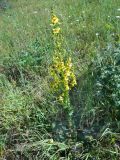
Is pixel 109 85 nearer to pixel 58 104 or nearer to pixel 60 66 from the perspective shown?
pixel 60 66

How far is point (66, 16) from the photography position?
18.6 feet

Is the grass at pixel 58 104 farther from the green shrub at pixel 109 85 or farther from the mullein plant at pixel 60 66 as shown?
the mullein plant at pixel 60 66

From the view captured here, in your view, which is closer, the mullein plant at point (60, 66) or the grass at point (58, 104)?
the mullein plant at point (60, 66)

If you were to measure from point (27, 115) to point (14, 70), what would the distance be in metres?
1.18

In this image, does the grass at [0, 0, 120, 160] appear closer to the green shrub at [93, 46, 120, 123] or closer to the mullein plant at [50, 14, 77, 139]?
the green shrub at [93, 46, 120, 123]

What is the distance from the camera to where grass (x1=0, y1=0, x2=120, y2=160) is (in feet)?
9.55

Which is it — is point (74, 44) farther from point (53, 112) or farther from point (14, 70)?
point (53, 112)

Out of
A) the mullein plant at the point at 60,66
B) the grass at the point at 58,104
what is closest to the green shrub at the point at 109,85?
the grass at the point at 58,104

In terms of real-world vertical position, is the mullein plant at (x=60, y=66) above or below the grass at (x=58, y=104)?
above

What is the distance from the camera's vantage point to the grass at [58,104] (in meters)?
2.91

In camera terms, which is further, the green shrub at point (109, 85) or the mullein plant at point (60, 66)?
the green shrub at point (109, 85)

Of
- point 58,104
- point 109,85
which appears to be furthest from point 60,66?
Answer: point 58,104

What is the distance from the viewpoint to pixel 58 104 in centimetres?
330

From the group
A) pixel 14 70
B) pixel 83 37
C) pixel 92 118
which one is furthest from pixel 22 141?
pixel 83 37
